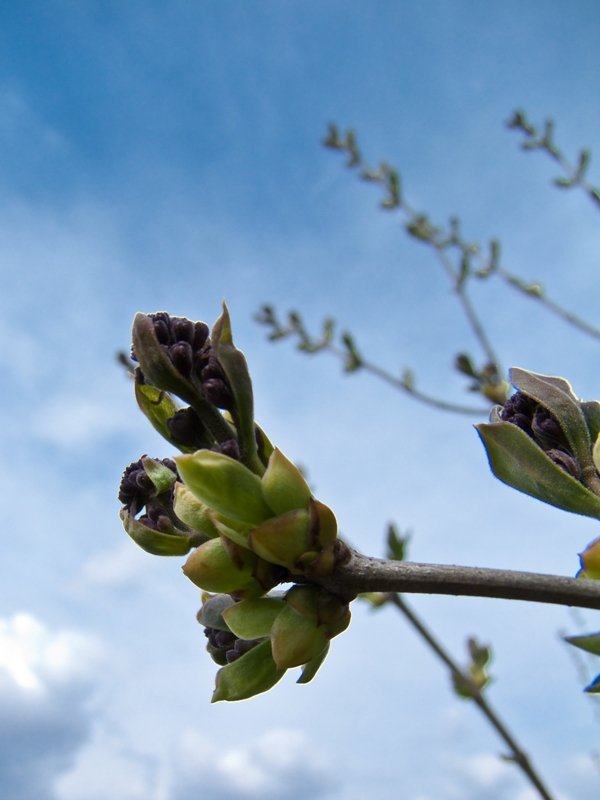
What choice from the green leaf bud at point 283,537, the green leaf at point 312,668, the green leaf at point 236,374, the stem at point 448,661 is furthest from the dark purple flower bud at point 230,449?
the stem at point 448,661

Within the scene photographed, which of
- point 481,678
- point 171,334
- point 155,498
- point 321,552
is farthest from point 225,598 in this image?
point 481,678

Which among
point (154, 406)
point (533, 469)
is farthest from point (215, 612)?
point (533, 469)

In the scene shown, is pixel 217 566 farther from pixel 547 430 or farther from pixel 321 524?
pixel 547 430

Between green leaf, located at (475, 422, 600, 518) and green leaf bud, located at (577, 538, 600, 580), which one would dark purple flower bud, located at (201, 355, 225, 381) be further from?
green leaf bud, located at (577, 538, 600, 580)

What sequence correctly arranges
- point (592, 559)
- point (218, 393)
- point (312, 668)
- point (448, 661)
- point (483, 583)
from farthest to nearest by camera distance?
point (448, 661), point (312, 668), point (218, 393), point (592, 559), point (483, 583)

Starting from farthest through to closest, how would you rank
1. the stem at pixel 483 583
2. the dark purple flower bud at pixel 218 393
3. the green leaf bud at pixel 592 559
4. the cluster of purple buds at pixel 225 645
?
the cluster of purple buds at pixel 225 645, the dark purple flower bud at pixel 218 393, the green leaf bud at pixel 592 559, the stem at pixel 483 583

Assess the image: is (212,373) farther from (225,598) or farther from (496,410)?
(496,410)

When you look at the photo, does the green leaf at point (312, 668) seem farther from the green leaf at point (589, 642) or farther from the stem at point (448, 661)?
the stem at point (448, 661)
